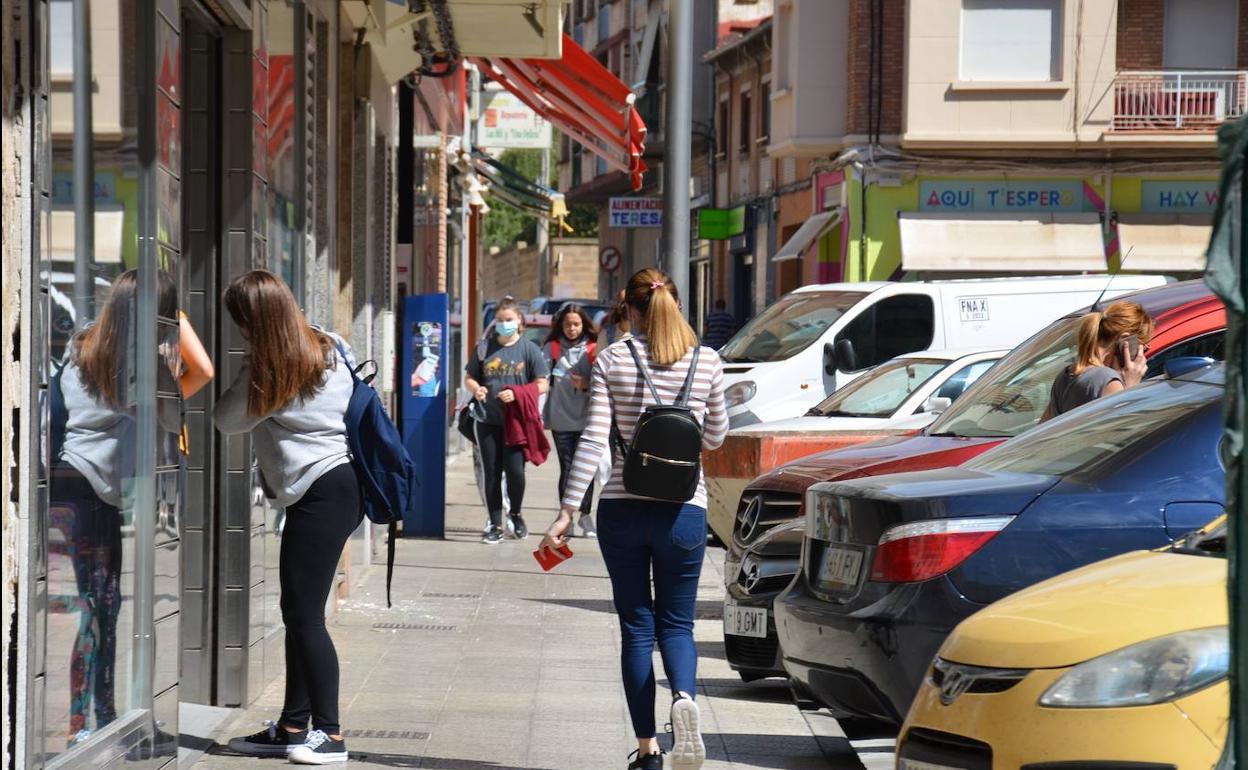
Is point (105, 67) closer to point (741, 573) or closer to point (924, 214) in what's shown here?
point (741, 573)

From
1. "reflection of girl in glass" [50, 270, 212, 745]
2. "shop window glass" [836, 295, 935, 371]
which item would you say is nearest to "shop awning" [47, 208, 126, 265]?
"reflection of girl in glass" [50, 270, 212, 745]

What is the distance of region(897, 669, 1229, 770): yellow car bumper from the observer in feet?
12.5

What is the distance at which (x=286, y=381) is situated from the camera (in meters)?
6.56

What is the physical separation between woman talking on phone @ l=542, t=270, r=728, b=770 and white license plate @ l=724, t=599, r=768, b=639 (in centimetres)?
144

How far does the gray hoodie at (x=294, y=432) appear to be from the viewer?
21.8 feet

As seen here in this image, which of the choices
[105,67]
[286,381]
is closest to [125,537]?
[286,381]

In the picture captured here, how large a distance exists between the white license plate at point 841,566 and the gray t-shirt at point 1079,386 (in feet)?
7.60

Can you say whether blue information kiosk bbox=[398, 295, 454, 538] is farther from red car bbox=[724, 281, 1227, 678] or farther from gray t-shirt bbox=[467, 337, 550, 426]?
red car bbox=[724, 281, 1227, 678]

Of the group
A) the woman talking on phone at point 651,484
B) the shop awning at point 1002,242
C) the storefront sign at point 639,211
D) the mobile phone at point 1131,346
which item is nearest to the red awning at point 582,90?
the storefront sign at point 639,211

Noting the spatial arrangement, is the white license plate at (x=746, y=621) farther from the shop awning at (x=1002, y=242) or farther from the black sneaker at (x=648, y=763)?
the shop awning at (x=1002, y=242)

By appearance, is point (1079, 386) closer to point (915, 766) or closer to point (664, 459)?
point (664, 459)

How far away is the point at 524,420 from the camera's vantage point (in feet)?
48.8

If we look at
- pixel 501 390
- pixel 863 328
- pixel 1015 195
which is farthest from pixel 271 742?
pixel 1015 195

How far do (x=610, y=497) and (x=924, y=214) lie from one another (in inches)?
1010
